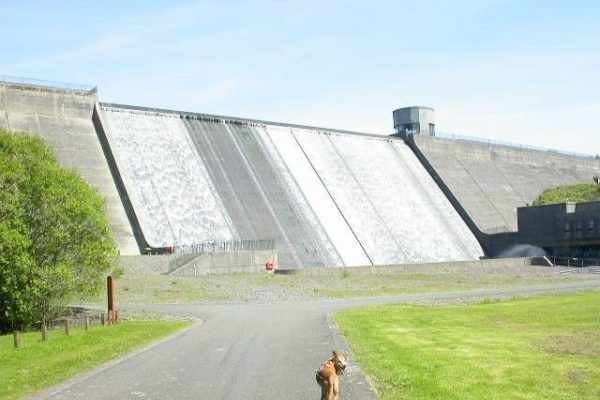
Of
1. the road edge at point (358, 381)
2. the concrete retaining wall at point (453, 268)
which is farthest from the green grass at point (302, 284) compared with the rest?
the road edge at point (358, 381)

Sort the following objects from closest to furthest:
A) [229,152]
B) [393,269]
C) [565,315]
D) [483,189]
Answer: [565,315] < [393,269] < [229,152] < [483,189]

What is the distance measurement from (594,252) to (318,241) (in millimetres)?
21255

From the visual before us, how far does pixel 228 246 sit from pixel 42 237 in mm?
19483

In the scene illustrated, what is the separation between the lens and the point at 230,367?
43.1 ft

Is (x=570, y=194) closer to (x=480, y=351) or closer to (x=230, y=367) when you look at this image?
(x=480, y=351)

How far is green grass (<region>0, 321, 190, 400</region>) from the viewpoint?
1303cm

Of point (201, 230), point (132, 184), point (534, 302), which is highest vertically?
point (132, 184)

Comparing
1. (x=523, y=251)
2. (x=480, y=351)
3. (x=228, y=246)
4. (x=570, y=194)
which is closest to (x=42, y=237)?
(x=480, y=351)

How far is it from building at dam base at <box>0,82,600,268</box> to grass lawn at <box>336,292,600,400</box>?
22733mm

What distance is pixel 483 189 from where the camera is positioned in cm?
6788

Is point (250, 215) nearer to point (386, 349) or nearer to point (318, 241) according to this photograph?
point (318, 241)

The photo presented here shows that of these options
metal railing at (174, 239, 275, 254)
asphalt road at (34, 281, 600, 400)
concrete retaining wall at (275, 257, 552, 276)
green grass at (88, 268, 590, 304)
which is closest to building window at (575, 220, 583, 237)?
concrete retaining wall at (275, 257, 552, 276)

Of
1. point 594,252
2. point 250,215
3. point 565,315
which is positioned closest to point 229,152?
point 250,215

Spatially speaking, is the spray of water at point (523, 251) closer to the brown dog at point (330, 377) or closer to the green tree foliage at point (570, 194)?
the green tree foliage at point (570, 194)
